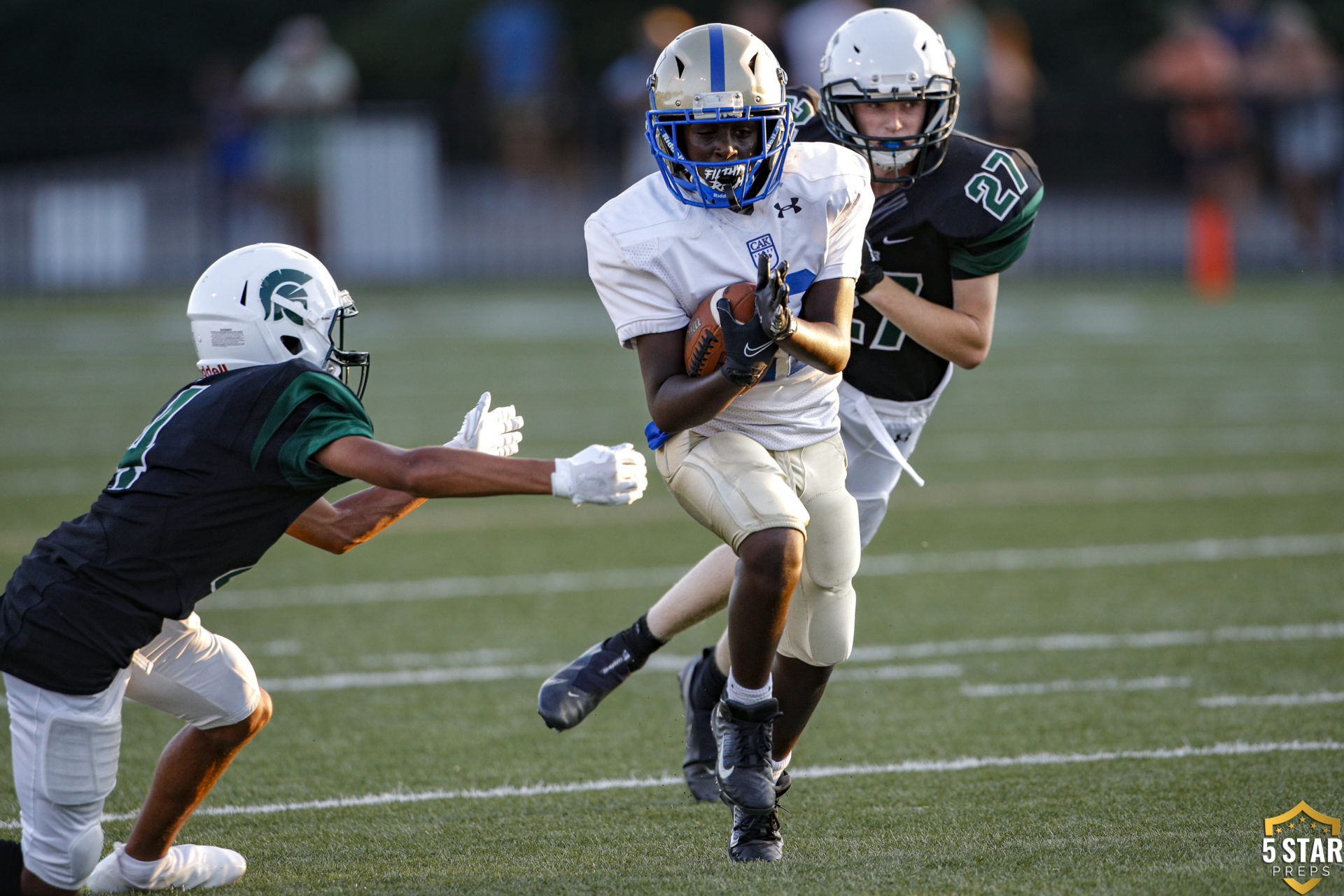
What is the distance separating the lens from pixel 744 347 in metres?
3.15

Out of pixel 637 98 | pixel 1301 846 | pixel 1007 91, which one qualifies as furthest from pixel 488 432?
pixel 1007 91

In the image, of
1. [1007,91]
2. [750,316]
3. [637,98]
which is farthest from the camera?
[637,98]

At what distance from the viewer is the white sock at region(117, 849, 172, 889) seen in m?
3.41

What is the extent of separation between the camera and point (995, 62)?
15.8m

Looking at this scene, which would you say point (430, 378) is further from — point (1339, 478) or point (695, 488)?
point (695, 488)

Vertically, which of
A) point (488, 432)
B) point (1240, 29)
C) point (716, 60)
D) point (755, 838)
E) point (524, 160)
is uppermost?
point (716, 60)

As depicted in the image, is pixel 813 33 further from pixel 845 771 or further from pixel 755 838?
pixel 755 838

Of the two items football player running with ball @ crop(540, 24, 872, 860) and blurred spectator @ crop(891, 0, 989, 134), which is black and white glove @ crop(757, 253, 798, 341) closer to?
football player running with ball @ crop(540, 24, 872, 860)

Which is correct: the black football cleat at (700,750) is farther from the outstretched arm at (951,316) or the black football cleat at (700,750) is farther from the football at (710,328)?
the football at (710,328)

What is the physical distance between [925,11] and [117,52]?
13438mm

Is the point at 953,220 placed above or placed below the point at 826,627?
above

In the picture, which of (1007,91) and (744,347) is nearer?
(744,347)

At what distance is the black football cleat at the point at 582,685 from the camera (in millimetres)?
3816

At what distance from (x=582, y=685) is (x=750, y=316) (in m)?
1.10
